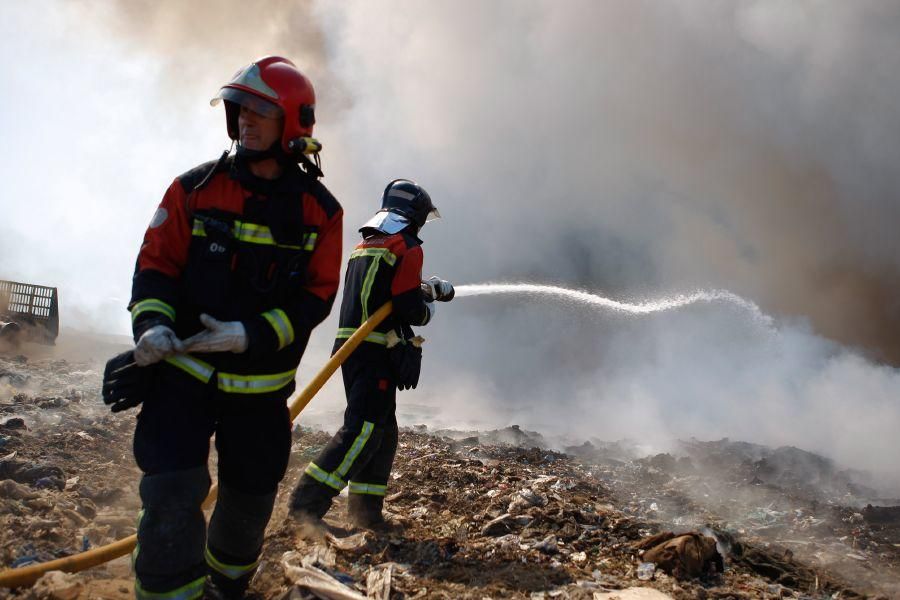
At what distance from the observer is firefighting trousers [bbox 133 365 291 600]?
90.0 inches

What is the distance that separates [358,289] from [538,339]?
46.6ft

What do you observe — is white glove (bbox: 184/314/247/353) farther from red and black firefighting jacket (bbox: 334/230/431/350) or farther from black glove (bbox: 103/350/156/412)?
red and black firefighting jacket (bbox: 334/230/431/350)

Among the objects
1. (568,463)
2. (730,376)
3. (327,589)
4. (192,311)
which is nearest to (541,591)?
(327,589)

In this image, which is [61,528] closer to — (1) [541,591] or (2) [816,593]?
(1) [541,591]

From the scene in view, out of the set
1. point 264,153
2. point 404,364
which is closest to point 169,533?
point 264,153

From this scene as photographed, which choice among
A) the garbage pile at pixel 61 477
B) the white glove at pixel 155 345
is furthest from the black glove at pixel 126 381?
the garbage pile at pixel 61 477

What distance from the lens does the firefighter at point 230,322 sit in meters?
2.33

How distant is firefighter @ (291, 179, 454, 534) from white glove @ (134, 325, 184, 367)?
5.84 feet

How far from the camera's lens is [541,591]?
3.17 metres

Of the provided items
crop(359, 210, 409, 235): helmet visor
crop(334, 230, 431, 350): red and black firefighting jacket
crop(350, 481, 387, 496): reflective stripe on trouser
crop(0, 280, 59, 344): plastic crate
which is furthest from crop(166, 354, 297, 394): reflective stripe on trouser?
crop(0, 280, 59, 344): plastic crate

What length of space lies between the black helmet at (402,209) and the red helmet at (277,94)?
1.57 metres

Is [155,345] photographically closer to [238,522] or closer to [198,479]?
[198,479]

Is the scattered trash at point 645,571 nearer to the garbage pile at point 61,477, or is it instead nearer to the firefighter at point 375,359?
the firefighter at point 375,359

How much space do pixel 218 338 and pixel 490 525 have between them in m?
2.32
